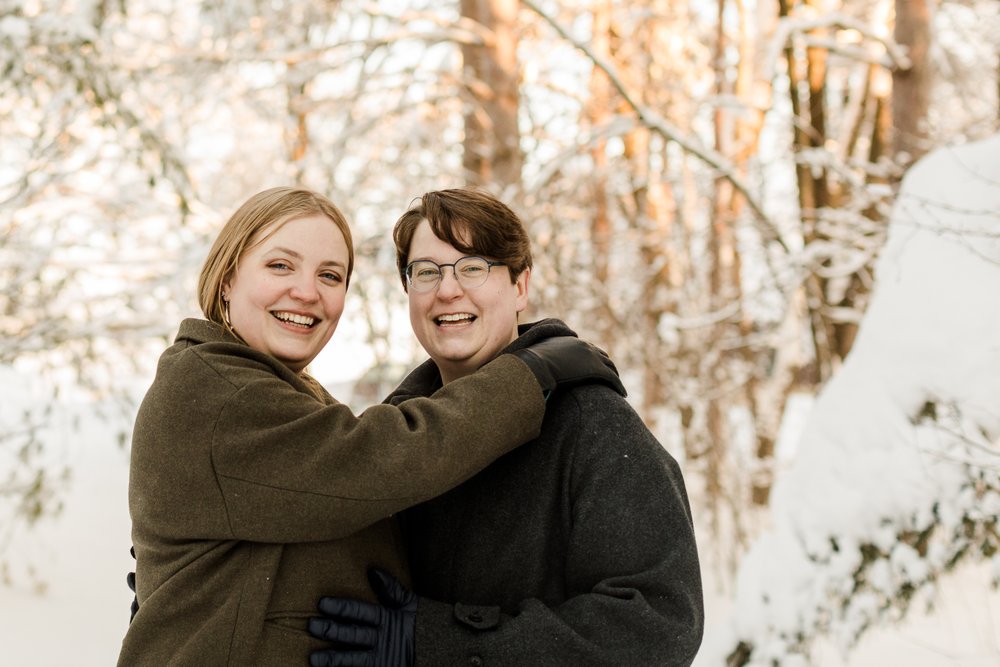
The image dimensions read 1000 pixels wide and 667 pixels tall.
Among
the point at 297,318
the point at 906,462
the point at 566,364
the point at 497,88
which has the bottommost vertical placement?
the point at 906,462

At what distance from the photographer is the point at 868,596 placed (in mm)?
3174

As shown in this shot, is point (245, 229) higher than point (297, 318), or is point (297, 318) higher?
point (245, 229)

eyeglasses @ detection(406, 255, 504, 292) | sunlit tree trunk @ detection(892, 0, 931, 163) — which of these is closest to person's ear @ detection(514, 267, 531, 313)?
eyeglasses @ detection(406, 255, 504, 292)

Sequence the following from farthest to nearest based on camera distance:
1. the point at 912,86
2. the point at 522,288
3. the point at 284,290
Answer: the point at 912,86, the point at 522,288, the point at 284,290

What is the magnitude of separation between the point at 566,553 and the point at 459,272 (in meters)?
0.66

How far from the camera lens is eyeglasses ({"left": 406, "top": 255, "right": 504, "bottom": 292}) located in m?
1.91

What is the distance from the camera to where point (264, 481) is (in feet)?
4.92

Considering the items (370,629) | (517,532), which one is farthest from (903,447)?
(370,629)

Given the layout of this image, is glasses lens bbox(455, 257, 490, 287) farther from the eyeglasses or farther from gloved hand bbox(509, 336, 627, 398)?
gloved hand bbox(509, 336, 627, 398)

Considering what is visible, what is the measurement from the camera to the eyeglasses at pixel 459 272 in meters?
1.91

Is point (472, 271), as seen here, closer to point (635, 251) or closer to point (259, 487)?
point (259, 487)

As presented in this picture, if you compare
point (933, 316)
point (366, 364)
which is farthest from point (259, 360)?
point (366, 364)

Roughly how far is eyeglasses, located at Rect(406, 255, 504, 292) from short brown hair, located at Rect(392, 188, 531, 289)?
0.02 metres

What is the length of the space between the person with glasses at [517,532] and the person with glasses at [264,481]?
0.10 metres
